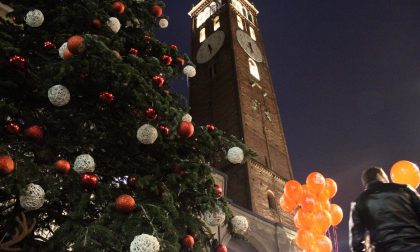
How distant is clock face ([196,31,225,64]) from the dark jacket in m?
28.3

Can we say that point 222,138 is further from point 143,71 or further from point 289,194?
point 289,194

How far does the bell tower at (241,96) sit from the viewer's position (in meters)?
20.7

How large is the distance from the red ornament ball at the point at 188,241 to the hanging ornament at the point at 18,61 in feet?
7.44

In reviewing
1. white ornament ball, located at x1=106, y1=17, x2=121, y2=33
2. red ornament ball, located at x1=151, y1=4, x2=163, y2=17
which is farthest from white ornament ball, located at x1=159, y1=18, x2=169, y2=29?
white ornament ball, located at x1=106, y1=17, x2=121, y2=33

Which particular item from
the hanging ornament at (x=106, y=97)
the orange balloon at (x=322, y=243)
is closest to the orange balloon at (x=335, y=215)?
the orange balloon at (x=322, y=243)

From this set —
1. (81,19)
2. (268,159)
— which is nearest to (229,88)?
(268,159)

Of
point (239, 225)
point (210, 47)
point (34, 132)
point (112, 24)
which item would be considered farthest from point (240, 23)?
point (34, 132)

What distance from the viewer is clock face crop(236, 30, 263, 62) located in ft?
102

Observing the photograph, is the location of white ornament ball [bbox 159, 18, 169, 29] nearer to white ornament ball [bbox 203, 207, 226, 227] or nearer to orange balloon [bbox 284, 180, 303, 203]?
white ornament ball [bbox 203, 207, 226, 227]

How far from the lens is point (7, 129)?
3299mm

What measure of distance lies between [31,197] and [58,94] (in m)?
1.01

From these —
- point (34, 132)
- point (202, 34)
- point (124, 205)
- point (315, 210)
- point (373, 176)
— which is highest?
point (202, 34)

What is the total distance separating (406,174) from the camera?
17.0 feet

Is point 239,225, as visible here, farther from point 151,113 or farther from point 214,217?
point 151,113
